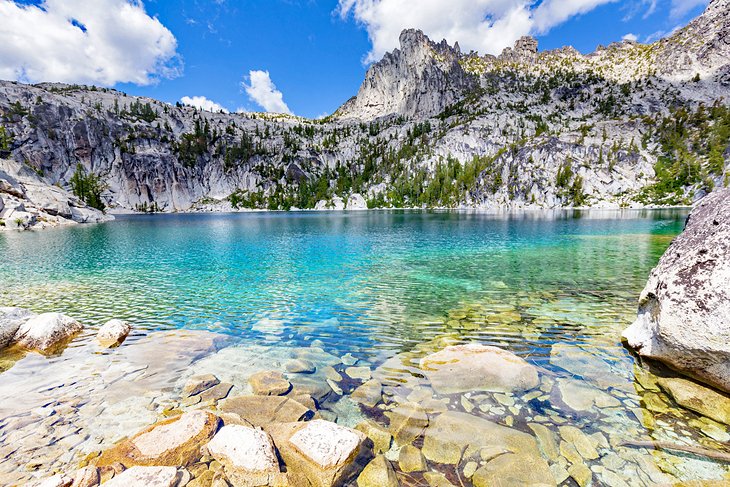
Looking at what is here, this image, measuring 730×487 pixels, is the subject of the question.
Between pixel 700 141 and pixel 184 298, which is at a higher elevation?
pixel 700 141

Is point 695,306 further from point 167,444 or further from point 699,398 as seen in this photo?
point 167,444

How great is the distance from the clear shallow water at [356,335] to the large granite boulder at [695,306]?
1202 mm

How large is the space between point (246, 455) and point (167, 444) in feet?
6.06

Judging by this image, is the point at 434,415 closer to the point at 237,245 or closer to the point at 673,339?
the point at 673,339

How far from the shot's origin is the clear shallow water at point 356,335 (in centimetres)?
780

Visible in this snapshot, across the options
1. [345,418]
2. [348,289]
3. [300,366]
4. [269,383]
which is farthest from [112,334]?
[348,289]

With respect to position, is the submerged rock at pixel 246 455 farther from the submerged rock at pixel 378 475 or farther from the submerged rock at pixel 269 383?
the submerged rock at pixel 269 383

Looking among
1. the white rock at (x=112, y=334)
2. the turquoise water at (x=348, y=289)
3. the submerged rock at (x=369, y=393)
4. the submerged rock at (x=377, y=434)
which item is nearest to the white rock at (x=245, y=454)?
the submerged rock at (x=377, y=434)

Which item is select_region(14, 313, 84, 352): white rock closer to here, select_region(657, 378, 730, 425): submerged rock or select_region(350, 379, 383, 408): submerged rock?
select_region(350, 379, 383, 408): submerged rock

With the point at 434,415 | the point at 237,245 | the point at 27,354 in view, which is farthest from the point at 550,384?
Result: the point at 237,245

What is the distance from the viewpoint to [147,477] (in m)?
5.84

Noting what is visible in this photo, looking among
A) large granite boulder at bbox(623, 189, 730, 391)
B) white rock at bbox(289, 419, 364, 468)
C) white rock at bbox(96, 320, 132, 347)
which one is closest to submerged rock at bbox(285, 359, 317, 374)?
white rock at bbox(289, 419, 364, 468)

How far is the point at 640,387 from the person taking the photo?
9367mm

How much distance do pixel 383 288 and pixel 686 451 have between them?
54.7 feet
